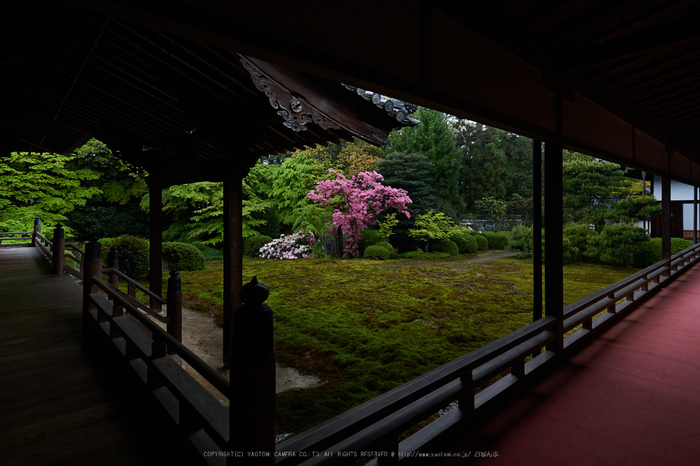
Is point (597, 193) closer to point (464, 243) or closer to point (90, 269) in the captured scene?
point (464, 243)

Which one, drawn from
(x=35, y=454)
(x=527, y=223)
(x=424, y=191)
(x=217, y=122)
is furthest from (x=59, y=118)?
(x=527, y=223)

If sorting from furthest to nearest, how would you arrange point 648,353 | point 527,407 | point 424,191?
point 424,191 → point 648,353 → point 527,407

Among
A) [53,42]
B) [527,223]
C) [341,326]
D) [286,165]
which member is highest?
[286,165]

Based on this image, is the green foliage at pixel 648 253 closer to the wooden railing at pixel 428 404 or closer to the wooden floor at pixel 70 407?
the wooden railing at pixel 428 404

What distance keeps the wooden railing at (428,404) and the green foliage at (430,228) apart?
11429mm

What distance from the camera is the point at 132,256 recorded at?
9.51m

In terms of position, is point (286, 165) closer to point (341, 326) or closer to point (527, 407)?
point (341, 326)

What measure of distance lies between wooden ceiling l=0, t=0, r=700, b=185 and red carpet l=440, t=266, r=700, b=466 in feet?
7.46

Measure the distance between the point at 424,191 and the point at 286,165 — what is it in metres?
7.07

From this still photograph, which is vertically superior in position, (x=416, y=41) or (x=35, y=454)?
(x=416, y=41)

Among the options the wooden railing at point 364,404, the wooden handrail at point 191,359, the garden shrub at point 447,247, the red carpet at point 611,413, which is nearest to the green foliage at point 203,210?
the garden shrub at point 447,247

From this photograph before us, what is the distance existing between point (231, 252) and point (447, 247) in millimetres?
13257

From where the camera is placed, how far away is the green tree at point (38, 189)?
488 inches

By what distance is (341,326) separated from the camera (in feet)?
19.5
